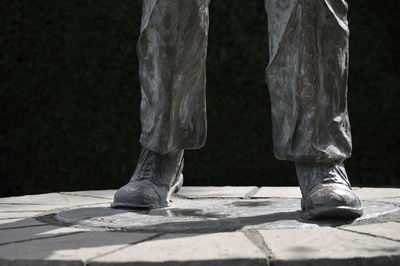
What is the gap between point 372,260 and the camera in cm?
159

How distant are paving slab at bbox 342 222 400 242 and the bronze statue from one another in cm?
11

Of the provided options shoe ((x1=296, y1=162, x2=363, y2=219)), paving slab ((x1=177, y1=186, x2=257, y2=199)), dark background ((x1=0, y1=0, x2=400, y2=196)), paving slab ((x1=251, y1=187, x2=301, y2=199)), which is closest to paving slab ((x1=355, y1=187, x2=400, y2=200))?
paving slab ((x1=251, y1=187, x2=301, y2=199))

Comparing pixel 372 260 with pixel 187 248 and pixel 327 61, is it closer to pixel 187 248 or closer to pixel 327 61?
pixel 187 248

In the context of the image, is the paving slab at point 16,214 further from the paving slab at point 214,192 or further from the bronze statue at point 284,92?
the paving slab at point 214,192

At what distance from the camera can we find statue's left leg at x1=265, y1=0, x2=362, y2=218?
2.21 meters

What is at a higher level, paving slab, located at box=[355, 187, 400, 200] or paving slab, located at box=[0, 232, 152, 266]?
paving slab, located at box=[355, 187, 400, 200]

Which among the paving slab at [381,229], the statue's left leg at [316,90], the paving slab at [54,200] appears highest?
the statue's left leg at [316,90]

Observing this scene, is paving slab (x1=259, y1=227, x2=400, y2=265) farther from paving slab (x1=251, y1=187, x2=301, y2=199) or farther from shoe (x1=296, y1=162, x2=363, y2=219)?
paving slab (x1=251, y1=187, x2=301, y2=199)

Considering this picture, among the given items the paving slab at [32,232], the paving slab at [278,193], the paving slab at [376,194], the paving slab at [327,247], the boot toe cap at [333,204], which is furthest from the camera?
the paving slab at [278,193]

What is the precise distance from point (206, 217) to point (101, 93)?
2363 millimetres

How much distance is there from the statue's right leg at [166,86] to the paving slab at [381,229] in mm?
883

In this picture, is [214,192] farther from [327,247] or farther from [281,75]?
[327,247]

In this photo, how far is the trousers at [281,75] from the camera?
2227mm

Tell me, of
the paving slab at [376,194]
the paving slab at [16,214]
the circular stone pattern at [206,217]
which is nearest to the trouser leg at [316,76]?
the circular stone pattern at [206,217]
